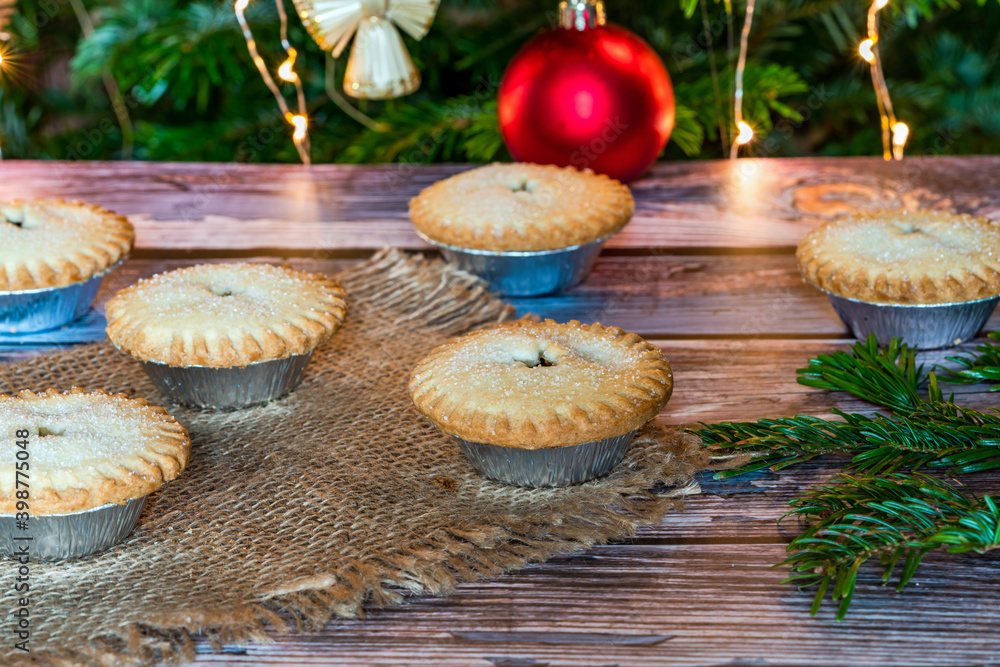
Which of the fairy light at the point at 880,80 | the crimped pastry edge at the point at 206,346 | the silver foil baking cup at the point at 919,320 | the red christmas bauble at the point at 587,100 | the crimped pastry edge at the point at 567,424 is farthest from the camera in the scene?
the fairy light at the point at 880,80

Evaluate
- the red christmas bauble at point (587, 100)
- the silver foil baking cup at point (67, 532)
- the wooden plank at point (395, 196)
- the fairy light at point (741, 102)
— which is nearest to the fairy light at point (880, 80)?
the wooden plank at point (395, 196)

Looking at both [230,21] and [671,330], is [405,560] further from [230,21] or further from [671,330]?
[230,21]

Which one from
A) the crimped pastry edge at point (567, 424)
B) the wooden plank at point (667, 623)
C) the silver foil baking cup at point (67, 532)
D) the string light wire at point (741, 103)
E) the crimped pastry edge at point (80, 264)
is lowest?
the wooden plank at point (667, 623)

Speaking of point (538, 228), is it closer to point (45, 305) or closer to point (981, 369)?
point (981, 369)

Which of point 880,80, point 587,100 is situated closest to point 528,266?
point 587,100

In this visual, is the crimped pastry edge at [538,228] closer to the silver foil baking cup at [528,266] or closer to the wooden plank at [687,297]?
the silver foil baking cup at [528,266]

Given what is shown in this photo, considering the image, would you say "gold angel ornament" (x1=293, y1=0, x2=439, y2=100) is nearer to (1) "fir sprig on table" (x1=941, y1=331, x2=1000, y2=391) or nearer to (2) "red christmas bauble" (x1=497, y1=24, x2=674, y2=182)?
(2) "red christmas bauble" (x1=497, y1=24, x2=674, y2=182)
